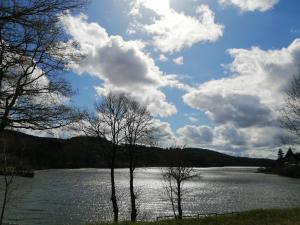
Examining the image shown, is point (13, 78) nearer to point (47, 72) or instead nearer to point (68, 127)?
point (47, 72)

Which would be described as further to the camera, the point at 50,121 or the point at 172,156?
the point at 172,156

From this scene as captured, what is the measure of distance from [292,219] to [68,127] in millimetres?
13804

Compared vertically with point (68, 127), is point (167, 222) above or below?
below

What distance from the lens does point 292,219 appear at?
67.6 feet

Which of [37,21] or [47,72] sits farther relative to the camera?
[47,72]

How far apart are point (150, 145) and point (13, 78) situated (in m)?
29.2

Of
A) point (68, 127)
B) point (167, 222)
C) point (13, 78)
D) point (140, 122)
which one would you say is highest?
point (140, 122)

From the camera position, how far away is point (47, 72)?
Result: 38.1 ft

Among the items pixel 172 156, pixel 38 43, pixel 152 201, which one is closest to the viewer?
pixel 38 43

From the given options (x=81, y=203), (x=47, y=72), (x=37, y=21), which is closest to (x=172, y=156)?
(x=81, y=203)

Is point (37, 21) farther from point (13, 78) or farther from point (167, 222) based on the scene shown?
point (167, 222)

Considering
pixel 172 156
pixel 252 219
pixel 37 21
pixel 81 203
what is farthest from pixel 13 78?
pixel 81 203

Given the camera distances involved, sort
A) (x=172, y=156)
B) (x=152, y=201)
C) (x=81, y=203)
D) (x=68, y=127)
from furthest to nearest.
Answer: (x=152, y=201) → (x=81, y=203) → (x=172, y=156) → (x=68, y=127)

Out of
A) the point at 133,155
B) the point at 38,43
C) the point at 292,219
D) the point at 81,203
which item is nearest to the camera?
the point at 38,43
